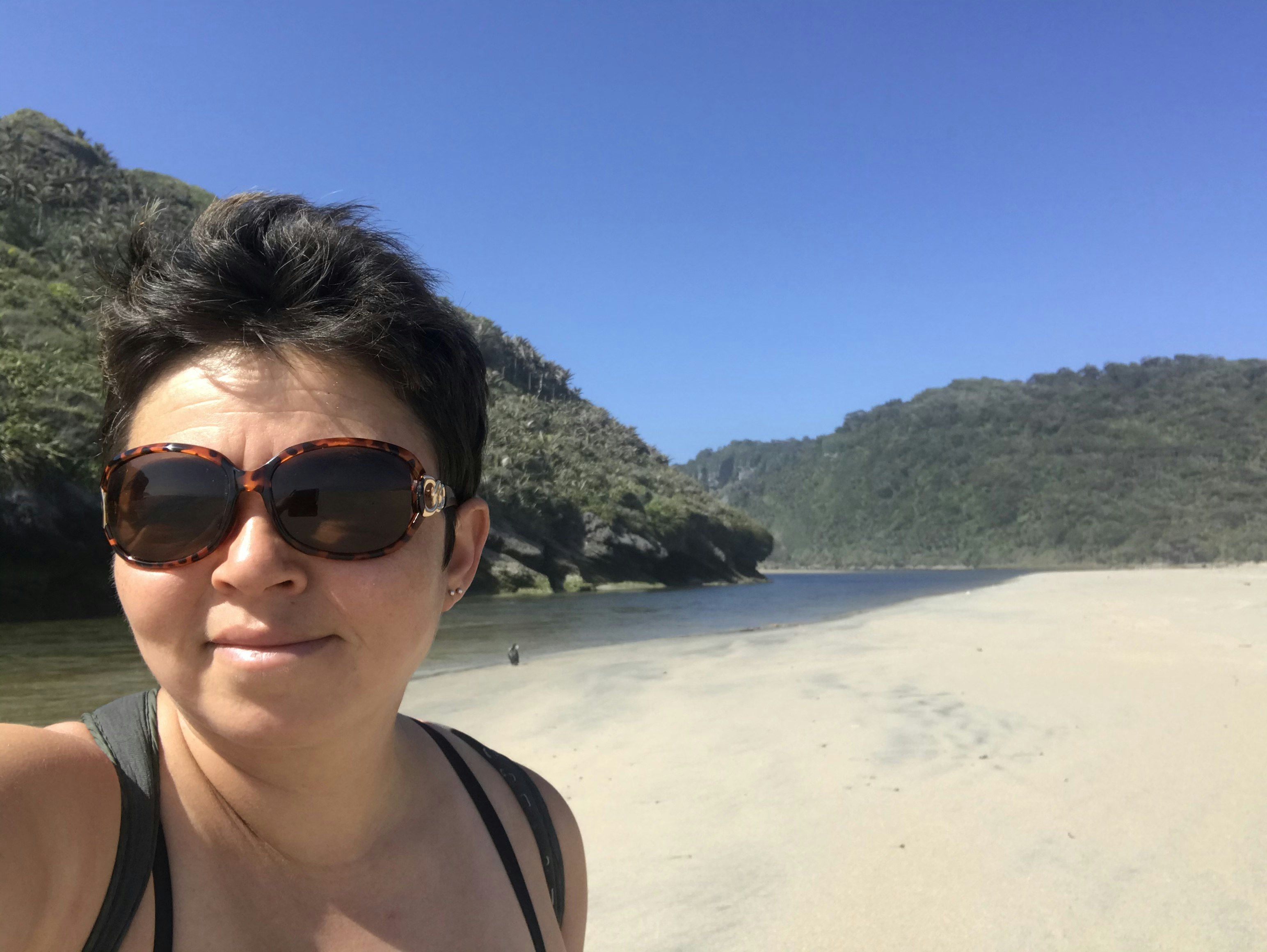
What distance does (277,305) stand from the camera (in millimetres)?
961

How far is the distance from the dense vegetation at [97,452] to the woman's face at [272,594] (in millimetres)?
208

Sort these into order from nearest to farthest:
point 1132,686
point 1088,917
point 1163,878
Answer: point 1088,917 < point 1163,878 < point 1132,686

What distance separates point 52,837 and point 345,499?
43 centimetres

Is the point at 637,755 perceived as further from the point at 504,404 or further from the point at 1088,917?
the point at 504,404

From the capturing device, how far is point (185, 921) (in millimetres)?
792

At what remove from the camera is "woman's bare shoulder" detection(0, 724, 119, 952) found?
66 cm

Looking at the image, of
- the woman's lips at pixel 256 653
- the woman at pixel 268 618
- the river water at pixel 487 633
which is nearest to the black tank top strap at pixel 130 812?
the woman at pixel 268 618

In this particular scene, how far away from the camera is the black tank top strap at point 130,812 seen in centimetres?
73

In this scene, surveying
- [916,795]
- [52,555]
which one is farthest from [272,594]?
[52,555]

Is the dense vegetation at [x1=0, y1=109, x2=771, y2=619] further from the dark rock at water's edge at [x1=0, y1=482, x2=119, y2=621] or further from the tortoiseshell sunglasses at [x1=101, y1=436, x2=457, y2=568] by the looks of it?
the tortoiseshell sunglasses at [x1=101, y1=436, x2=457, y2=568]

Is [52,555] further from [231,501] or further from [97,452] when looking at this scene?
[231,501]

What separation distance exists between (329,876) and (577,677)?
7.48 m

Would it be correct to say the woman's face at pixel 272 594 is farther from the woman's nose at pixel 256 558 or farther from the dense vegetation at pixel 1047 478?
the dense vegetation at pixel 1047 478

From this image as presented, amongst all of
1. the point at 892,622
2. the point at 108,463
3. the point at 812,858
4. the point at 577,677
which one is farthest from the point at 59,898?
the point at 892,622
